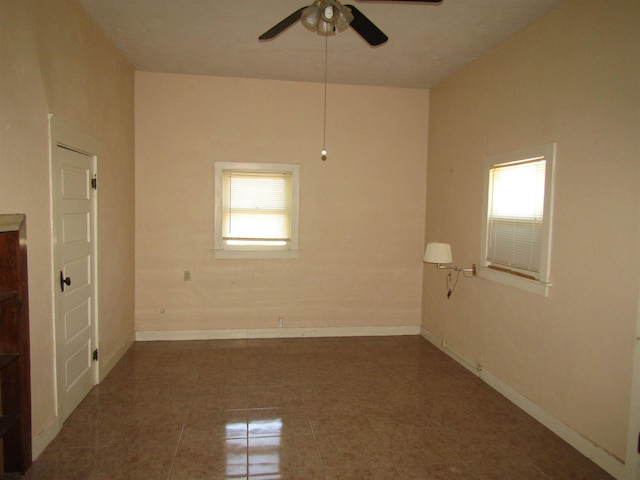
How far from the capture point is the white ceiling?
3164mm

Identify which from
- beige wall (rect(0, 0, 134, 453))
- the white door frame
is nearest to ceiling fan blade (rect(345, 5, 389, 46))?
beige wall (rect(0, 0, 134, 453))

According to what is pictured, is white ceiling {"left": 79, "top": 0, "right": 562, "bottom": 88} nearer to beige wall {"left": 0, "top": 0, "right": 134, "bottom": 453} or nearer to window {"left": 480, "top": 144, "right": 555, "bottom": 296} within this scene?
beige wall {"left": 0, "top": 0, "right": 134, "bottom": 453}

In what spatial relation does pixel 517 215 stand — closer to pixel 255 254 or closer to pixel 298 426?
pixel 298 426

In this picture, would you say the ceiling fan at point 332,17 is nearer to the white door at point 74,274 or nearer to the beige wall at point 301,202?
the white door at point 74,274

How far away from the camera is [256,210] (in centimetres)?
502

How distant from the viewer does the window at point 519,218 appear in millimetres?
3143

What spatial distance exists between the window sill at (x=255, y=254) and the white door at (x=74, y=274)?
158 centimetres

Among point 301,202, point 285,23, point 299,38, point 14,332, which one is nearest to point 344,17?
point 285,23

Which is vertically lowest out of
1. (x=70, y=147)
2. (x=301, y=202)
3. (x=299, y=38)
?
(x=301, y=202)

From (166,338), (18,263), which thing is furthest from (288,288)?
(18,263)

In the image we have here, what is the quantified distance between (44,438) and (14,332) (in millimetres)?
988

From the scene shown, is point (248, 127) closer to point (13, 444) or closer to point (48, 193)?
point (48, 193)

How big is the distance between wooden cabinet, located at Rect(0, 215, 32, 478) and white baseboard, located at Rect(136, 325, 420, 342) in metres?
2.74

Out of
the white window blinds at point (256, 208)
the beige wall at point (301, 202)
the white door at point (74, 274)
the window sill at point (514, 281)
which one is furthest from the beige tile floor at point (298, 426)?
the white window blinds at point (256, 208)
